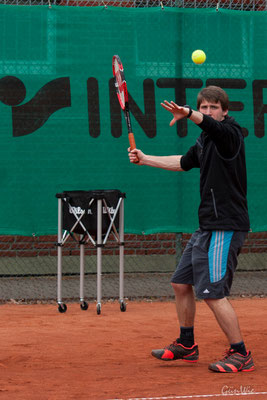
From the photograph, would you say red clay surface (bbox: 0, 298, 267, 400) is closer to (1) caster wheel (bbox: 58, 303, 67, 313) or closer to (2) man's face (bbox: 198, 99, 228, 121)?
(1) caster wheel (bbox: 58, 303, 67, 313)

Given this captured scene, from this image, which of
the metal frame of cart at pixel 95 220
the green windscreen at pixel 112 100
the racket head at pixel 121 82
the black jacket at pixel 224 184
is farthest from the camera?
the green windscreen at pixel 112 100

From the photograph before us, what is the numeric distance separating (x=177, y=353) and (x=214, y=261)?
706mm

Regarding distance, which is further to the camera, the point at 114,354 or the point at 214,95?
the point at 114,354

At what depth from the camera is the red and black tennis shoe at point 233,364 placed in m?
4.59

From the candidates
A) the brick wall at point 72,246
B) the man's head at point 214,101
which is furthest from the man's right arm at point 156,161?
the brick wall at point 72,246

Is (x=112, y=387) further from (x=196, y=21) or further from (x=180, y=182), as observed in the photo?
(x=196, y=21)

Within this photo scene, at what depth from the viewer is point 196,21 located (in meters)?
7.68

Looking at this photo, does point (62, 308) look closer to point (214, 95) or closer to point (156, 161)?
point (156, 161)

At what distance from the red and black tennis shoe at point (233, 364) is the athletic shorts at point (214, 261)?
1.21ft

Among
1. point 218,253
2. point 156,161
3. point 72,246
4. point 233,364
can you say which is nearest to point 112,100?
point 72,246

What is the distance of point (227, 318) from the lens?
4.60m

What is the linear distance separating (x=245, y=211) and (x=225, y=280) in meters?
0.47

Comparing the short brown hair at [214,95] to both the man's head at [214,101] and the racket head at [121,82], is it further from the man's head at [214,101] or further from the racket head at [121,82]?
the racket head at [121,82]

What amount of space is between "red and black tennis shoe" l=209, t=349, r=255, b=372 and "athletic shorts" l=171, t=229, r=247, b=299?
14.5 inches
